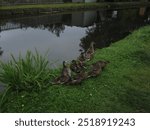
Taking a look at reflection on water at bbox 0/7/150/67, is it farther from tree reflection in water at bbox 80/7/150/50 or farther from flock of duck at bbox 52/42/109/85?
flock of duck at bbox 52/42/109/85

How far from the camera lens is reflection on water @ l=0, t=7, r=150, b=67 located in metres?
20.3

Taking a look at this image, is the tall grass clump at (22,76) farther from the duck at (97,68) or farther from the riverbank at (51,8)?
the riverbank at (51,8)

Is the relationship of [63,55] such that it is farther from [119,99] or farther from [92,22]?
[92,22]

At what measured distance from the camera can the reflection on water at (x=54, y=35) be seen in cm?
2034

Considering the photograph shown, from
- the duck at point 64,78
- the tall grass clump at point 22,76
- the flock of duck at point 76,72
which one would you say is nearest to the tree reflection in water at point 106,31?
the flock of duck at point 76,72

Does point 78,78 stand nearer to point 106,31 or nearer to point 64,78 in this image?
point 64,78

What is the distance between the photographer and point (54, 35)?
2614cm

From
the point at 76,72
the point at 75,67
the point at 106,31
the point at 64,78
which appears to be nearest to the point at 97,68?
the point at 75,67

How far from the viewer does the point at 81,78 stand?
10070 millimetres

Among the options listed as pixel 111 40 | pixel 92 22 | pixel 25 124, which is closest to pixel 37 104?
pixel 25 124

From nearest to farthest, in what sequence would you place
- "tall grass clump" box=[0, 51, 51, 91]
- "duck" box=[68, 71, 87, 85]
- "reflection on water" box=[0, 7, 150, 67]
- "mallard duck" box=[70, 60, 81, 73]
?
"tall grass clump" box=[0, 51, 51, 91] → "duck" box=[68, 71, 87, 85] → "mallard duck" box=[70, 60, 81, 73] → "reflection on water" box=[0, 7, 150, 67]

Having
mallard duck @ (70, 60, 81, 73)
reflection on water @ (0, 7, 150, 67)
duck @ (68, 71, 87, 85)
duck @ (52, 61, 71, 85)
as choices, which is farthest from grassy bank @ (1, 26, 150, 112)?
reflection on water @ (0, 7, 150, 67)

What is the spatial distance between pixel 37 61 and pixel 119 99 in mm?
2675

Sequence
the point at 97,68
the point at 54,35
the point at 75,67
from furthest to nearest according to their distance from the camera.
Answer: the point at 54,35
the point at 97,68
the point at 75,67
